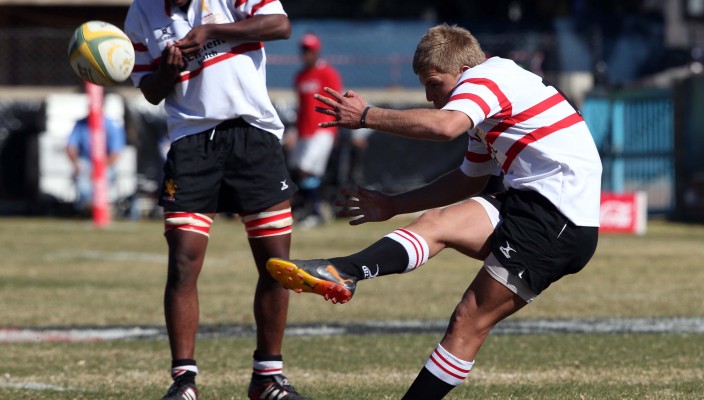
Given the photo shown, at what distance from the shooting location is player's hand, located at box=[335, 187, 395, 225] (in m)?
5.95

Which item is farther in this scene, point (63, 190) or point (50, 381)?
point (63, 190)

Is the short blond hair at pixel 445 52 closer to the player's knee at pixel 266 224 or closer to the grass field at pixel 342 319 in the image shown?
the player's knee at pixel 266 224

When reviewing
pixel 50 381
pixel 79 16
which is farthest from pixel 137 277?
pixel 79 16

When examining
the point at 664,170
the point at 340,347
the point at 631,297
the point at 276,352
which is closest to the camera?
the point at 276,352

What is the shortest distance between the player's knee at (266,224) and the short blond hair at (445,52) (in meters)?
1.31

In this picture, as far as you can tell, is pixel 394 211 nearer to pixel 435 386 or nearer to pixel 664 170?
pixel 435 386

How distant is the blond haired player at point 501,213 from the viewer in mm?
5328

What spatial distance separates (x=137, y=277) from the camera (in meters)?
12.4

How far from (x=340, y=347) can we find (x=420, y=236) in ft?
9.58

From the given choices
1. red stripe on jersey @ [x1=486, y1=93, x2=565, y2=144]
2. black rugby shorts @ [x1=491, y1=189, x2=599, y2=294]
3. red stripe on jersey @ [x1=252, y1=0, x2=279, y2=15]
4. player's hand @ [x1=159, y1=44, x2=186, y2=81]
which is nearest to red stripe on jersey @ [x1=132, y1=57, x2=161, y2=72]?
player's hand @ [x1=159, y1=44, x2=186, y2=81]

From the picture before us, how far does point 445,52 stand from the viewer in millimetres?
5441

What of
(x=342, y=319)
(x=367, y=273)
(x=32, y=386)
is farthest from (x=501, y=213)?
(x=342, y=319)

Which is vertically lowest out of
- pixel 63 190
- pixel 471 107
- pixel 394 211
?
pixel 63 190

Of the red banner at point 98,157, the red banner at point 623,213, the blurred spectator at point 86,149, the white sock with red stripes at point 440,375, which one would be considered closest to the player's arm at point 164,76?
the white sock with red stripes at point 440,375
